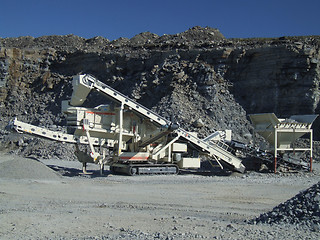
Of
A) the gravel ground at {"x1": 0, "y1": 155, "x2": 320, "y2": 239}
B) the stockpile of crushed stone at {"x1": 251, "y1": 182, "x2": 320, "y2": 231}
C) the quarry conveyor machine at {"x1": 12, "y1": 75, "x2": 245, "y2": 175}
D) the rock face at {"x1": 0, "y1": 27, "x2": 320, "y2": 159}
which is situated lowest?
the gravel ground at {"x1": 0, "y1": 155, "x2": 320, "y2": 239}

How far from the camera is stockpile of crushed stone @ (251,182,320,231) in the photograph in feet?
23.2

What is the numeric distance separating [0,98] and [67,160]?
715 inches

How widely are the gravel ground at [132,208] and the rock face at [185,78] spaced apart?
1476 centimetres

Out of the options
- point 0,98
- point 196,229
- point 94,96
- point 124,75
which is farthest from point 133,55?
point 196,229

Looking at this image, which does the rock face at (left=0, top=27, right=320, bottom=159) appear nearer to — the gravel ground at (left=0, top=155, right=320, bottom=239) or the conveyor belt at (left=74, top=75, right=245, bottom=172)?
the conveyor belt at (left=74, top=75, right=245, bottom=172)

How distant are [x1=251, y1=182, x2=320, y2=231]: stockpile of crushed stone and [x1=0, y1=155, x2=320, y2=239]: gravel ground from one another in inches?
8.0

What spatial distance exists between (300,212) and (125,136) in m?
12.5

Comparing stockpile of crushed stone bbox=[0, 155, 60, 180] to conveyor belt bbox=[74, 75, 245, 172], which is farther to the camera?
conveyor belt bbox=[74, 75, 245, 172]

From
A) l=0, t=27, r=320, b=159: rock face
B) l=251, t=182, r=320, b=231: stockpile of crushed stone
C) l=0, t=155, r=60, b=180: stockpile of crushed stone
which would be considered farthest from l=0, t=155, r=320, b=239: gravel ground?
l=0, t=27, r=320, b=159: rock face

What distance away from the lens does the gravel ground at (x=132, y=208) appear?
6713 mm

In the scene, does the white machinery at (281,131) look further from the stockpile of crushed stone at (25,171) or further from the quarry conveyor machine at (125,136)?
the stockpile of crushed stone at (25,171)

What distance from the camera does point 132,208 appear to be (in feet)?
31.2

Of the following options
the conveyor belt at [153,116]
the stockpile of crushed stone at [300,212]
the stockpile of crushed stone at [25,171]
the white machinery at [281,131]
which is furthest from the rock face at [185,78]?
the stockpile of crushed stone at [300,212]

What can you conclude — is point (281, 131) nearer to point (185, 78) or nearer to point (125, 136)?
point (125, 136)
